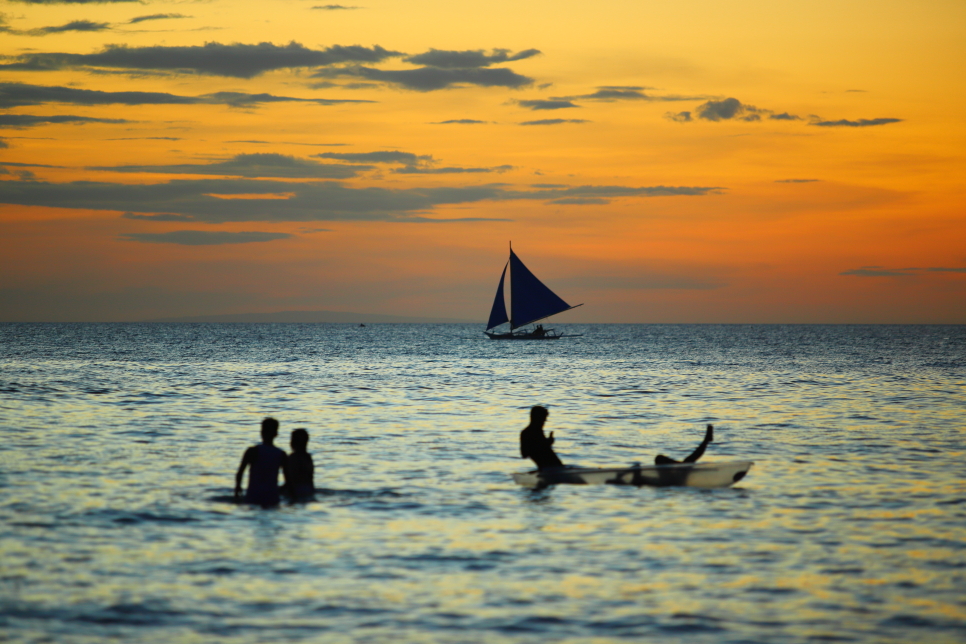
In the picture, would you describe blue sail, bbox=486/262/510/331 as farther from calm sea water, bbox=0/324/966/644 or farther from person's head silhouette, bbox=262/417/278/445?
person's head silhouette, bbox=262/417/278/445

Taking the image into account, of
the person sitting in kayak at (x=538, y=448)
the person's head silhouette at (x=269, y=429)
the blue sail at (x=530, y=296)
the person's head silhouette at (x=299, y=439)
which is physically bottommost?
the person sitting in kayak at (x=538, y=448)

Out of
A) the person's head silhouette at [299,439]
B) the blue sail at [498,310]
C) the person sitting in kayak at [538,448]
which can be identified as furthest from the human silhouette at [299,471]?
the blue sail at [498,310]

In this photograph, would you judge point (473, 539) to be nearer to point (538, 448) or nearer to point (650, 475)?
point (538, 448)

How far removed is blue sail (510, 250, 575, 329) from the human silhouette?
9026 centimetres

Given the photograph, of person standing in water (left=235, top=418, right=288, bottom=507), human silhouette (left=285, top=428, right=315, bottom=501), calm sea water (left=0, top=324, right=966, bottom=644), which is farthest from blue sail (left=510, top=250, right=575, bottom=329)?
person standing in water (left=235, top=418, right=288, bottom=507)

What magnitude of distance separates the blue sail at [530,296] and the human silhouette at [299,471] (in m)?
90.3

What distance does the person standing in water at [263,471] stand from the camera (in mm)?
15047

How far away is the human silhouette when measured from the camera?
15.8m

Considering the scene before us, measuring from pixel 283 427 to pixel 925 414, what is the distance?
974 inches

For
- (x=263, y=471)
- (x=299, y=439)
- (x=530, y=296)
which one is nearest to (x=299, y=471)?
(x=299, y=439)

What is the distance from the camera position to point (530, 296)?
108 meters

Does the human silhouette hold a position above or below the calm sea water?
above

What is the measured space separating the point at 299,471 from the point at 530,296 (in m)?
92.3

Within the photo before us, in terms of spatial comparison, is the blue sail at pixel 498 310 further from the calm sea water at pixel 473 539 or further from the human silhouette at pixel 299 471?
the human silhouette at pixel 299 471
